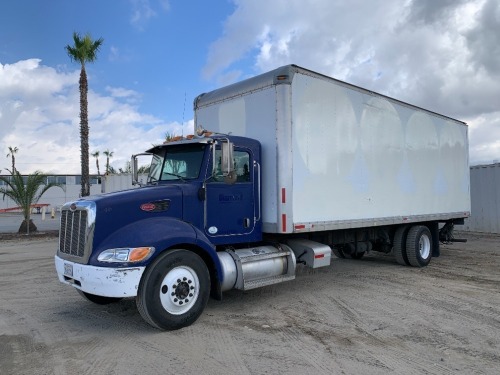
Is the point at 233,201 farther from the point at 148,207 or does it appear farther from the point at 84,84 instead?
the point at 84,84

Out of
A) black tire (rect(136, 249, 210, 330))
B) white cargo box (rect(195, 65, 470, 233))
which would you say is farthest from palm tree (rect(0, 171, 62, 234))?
black tire (rect(136, 249, 210, 330))

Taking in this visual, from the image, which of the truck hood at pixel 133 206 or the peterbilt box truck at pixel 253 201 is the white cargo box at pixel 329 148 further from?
the truck hood at pixel 133 206

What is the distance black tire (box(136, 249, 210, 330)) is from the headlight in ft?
0.62

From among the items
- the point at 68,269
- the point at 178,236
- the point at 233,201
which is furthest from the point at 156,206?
the point at 68,269

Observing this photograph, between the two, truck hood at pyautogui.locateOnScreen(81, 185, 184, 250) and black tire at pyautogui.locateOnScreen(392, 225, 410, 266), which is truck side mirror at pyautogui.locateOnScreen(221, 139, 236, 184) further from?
black tire at pyautogui.locateOnScreen(392, 225, 410, 266)

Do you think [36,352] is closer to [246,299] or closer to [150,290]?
[150,290]

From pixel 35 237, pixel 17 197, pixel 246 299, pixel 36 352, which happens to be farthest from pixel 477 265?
pixel 17 197

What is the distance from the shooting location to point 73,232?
217 inches

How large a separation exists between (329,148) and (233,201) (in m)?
2.09

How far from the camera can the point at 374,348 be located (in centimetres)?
463

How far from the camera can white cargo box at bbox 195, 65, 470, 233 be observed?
6562mm

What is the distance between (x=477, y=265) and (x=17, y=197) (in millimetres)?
18836

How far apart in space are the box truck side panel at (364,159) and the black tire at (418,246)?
15.3 inches

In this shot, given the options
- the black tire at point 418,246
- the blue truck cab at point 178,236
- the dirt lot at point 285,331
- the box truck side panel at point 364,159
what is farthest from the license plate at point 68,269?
the black tire at point 418,246
